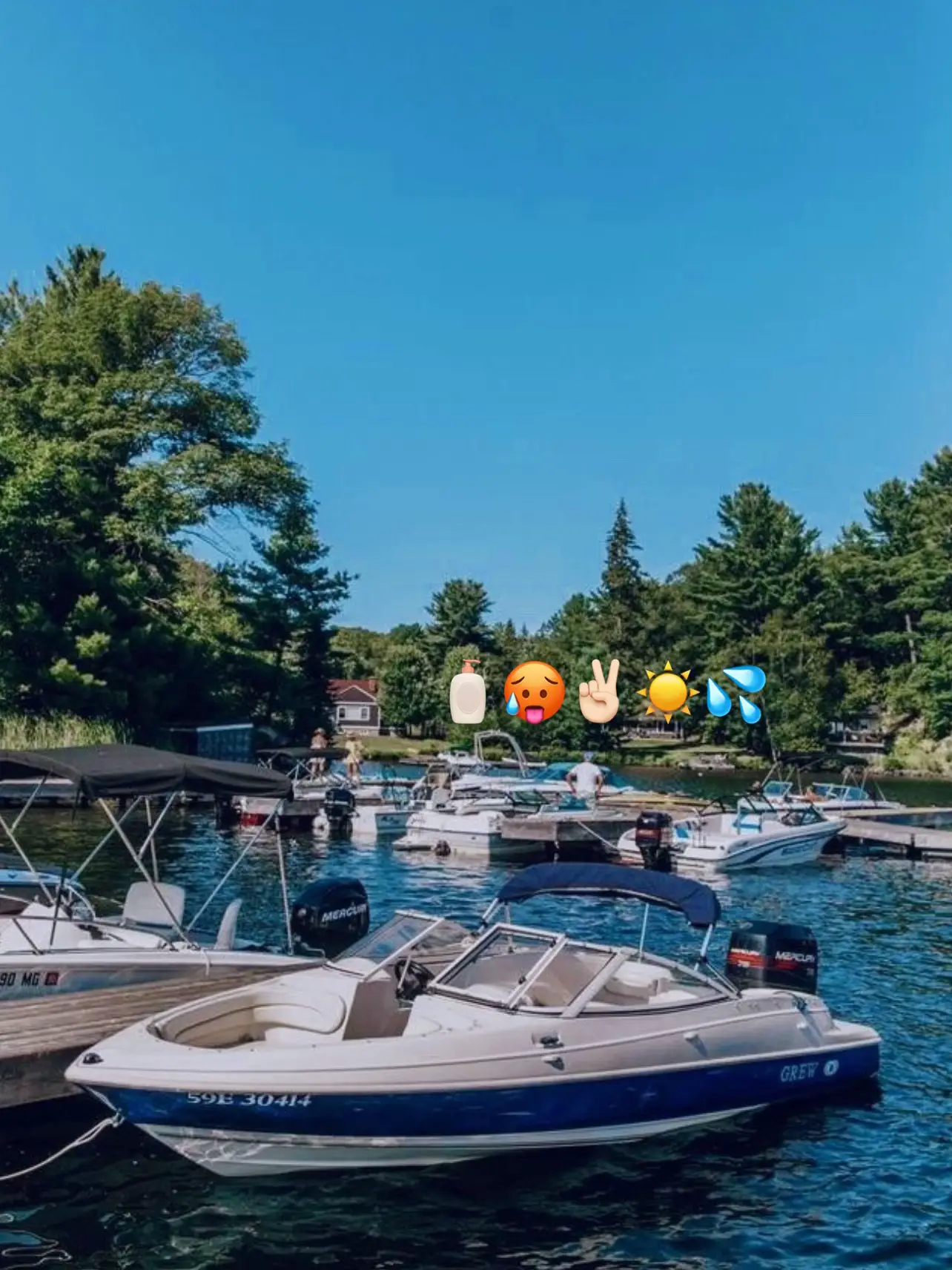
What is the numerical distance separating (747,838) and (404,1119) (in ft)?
70.0

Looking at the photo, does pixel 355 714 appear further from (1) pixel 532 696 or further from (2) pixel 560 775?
(2) pixel 560 775

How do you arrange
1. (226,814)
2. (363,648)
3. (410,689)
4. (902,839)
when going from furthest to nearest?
1. (363,648)
2. (410,689)
3. (226,814)
4. (902,839)

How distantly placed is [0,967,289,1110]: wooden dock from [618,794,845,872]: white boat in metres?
18.3

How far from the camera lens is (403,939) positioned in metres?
11.7

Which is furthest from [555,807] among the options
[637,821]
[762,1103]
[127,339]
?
[127,339]

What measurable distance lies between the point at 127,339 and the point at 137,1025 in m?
53.5

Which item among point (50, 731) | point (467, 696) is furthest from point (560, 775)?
point (50, 731)

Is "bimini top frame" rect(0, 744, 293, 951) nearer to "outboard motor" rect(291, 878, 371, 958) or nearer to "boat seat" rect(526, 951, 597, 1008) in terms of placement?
"outboard motor" rect(291, 878, 371, 958)

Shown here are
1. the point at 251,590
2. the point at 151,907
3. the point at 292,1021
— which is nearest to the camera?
the point at 292,1021

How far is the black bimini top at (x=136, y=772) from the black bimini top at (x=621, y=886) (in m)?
3.13

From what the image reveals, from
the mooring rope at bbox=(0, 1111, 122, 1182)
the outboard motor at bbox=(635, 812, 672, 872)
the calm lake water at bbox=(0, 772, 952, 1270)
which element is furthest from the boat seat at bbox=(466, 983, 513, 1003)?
the outboard motor at bbox=(635, 812, 672, 872)

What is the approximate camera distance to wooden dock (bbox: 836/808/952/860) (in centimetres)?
3266

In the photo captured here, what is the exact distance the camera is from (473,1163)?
32.9 feet

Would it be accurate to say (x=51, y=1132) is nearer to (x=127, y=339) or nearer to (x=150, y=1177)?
(x=150, y=1177)
